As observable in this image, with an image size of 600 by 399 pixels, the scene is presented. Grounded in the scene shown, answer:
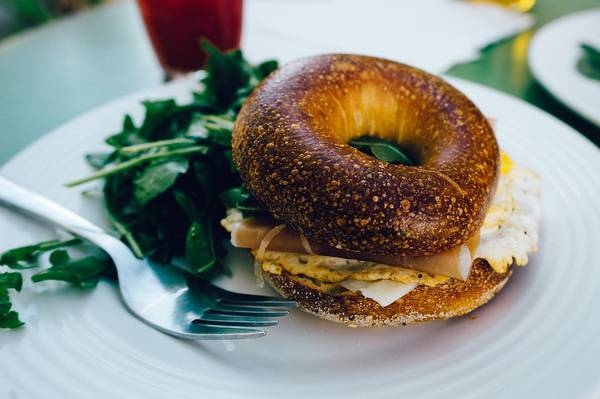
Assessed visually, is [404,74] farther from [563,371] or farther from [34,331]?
[34,331]

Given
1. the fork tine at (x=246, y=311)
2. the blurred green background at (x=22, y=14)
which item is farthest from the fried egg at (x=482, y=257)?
the blurred green background at (x=22, y=14)

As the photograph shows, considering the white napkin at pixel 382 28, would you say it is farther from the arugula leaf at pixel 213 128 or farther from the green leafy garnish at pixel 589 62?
the arugula leaf at pixel 213 128

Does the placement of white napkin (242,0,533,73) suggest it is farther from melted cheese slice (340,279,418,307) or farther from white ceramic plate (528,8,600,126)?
melted cheese slice (340,279,418,307)

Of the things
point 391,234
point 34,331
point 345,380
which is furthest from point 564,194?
point 34,331

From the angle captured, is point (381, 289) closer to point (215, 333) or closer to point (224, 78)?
point (215, 333)

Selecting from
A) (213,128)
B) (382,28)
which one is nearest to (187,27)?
(213,128)

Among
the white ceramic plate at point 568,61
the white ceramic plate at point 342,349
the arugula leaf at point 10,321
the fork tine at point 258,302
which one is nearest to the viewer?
the white ceramic plate at point 342,349
